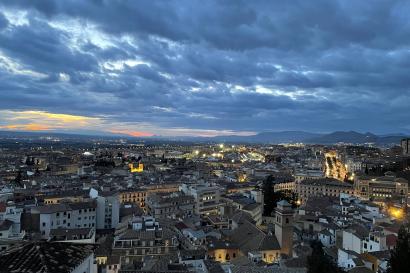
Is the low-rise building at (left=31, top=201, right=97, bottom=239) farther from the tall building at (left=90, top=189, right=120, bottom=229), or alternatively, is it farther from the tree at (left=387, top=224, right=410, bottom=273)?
the tree at (left=387, top=224, right=410, bottom=273)

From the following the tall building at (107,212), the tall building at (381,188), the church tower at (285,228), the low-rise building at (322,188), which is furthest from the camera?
the low-rise building at (322,188)

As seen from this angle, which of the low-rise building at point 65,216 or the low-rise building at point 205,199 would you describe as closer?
the low-rise building at point 65,216

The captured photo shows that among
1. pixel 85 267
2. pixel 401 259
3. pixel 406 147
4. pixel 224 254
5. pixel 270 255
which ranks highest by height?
pixel 406 147

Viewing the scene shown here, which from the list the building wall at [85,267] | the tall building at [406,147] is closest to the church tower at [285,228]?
the building wall at [85,267]

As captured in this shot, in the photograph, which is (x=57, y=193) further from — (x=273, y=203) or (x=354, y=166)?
(x=354, y=166)

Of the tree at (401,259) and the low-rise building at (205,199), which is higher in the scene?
the tree at (401,259)

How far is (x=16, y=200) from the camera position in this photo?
5403 cm

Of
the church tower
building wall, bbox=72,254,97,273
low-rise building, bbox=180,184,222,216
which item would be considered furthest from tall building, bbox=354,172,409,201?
building wall, bbox=72,254,97,273

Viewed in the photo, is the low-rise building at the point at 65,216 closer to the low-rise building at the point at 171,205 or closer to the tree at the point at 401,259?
the low-rise building at the point at 171,205

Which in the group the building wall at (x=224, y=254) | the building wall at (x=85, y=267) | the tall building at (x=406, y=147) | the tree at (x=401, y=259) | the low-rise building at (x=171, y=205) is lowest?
the building wall at (x=224, y=254)

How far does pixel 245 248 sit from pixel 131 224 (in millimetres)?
11327

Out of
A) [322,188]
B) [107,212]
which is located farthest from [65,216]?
[322,188]

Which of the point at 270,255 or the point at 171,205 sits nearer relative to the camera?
the point at 270,255

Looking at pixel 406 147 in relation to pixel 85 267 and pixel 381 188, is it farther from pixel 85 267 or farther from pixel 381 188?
pixel 85 267
